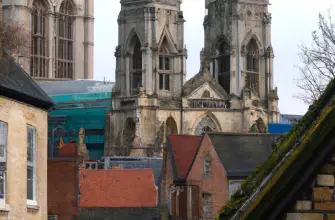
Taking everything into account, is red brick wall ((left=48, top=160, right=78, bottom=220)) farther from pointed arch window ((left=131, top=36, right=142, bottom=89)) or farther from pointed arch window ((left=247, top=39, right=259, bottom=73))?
pointed arch window ((left=247, top=39, right=259, bottom=73))

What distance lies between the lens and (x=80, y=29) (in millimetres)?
112875

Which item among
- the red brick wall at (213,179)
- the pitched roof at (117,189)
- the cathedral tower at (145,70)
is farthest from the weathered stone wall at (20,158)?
the cathedral tower at (145,70)

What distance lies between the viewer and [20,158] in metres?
14.6

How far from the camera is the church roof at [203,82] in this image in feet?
296

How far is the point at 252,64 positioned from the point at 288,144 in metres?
85.5

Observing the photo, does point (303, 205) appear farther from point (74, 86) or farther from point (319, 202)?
point (74, 86)

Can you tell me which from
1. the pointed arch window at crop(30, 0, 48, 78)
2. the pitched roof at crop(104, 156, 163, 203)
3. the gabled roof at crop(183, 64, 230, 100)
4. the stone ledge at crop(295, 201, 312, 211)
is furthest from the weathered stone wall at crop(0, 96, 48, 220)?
the pointed arch window at crop(30, 0, 48, 78)

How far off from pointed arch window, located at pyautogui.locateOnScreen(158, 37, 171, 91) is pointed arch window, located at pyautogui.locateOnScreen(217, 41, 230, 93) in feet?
16.7

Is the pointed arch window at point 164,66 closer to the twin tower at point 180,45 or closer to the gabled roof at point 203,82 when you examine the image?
the twin tower at point 180,45

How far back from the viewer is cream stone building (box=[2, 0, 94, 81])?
108 meters

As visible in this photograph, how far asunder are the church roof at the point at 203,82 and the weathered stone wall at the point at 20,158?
7405 centimetres

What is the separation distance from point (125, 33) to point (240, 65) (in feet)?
30.8

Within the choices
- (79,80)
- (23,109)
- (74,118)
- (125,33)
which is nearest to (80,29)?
(79,80)

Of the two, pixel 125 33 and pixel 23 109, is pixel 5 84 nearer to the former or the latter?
pixel 23 109
